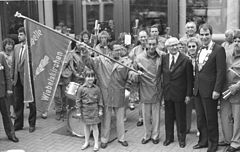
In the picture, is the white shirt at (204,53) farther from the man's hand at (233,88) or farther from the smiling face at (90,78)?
the smiling face at (90,78)

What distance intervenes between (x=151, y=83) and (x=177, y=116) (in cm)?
75

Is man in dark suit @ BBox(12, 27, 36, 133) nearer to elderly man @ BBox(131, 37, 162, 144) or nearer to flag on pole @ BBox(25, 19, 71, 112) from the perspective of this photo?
flag on pole @ BBox(25, 19, 71, 112)

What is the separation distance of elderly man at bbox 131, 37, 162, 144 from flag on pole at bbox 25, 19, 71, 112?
4.71 ft

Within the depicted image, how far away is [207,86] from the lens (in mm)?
6090

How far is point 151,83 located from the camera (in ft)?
21.9

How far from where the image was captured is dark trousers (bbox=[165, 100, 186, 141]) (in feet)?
21.5

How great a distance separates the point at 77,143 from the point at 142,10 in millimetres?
5666

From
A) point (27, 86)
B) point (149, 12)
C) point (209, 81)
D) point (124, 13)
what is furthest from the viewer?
point (124, 13)

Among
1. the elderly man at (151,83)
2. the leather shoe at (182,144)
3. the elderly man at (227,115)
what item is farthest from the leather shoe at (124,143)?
the elderly man at (227,115)

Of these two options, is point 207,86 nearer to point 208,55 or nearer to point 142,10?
point 208,55

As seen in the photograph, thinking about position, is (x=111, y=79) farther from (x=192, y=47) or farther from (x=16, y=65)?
(x=16, y=65)

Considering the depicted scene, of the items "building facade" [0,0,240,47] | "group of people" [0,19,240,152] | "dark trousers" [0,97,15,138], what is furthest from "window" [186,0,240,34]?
"dark trousers" [0,97,15,138]

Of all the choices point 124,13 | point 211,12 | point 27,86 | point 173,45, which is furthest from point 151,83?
point 124,13

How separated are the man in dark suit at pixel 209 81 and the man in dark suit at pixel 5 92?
3593mm
